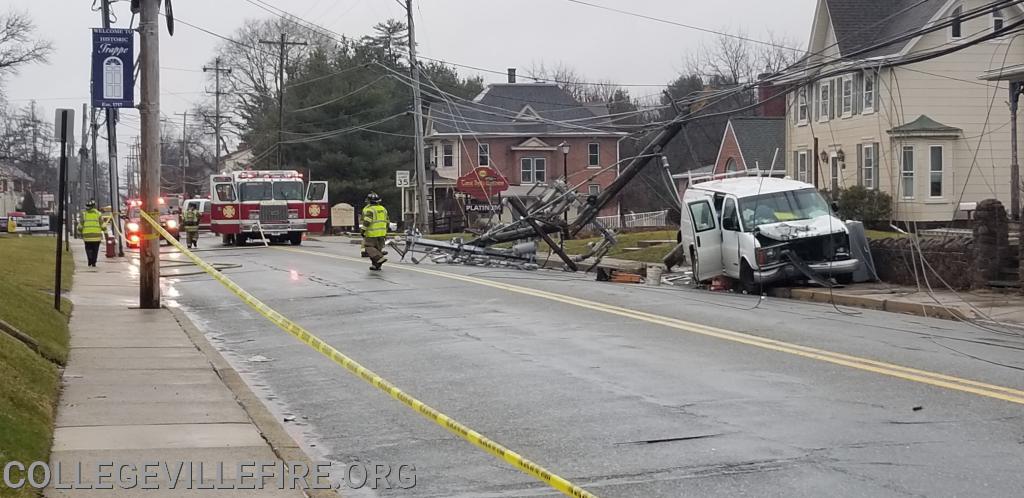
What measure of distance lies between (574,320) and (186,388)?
20.6 feet

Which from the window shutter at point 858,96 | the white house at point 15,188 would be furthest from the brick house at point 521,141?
the white house at point 15,188

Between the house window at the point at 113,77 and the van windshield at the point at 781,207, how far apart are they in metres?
12.1

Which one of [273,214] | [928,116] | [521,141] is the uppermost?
[521,141]

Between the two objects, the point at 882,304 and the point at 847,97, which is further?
the point at 847,97

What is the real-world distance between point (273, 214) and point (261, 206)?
1.80 feet

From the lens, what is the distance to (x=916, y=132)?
3888 centimetres

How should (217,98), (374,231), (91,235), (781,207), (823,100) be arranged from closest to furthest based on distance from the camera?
1. (781,207)
2. (374,231)
3. (91,235)
4. (823,100)
5. (217,98)

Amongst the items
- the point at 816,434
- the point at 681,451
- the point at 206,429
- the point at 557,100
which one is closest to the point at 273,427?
the point at 206,429

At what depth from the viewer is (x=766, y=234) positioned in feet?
67.2

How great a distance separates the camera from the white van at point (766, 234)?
2038 cm

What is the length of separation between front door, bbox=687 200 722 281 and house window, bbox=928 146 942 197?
786 inches

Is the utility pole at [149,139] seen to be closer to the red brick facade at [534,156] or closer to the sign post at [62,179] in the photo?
the sign post at [62,179]

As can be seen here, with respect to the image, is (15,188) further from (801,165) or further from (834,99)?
(834,99)
